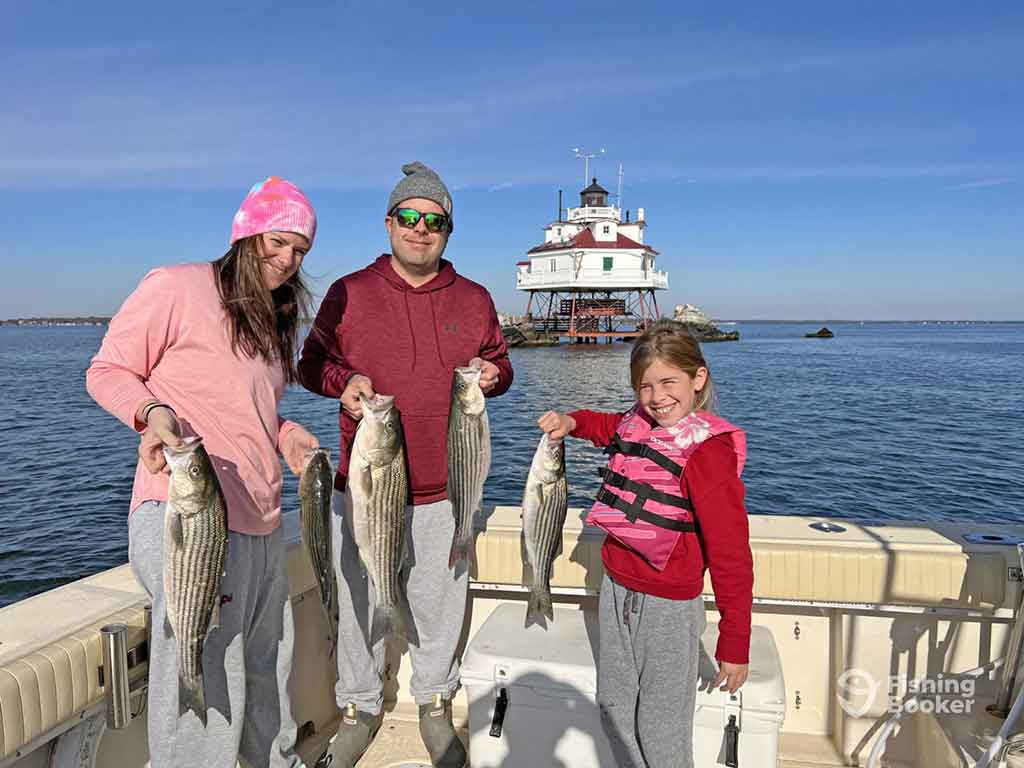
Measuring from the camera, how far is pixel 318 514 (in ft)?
10.7

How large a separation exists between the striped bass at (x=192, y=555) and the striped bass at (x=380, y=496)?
69 cm

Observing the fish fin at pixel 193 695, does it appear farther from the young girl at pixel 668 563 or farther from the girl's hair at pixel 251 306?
the young girl at pixel 668 563

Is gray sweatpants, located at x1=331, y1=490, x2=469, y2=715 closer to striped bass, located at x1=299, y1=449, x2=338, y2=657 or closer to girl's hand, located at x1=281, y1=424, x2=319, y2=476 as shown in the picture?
striped bass, located at x1=299, y1=449, x2=338, y2=657

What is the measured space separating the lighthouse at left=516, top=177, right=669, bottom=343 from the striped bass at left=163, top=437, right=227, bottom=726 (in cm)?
4779

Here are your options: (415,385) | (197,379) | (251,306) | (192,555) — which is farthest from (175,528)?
(415,385)

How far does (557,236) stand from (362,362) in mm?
60213

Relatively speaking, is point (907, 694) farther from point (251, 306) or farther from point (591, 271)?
point (591, 271)

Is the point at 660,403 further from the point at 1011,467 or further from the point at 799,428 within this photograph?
the point at 799,428

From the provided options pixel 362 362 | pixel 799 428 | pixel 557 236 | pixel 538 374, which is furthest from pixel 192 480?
pixel 557 236

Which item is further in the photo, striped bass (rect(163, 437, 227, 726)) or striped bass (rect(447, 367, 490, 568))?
striped bass (rect(447, 367, 490, 568))

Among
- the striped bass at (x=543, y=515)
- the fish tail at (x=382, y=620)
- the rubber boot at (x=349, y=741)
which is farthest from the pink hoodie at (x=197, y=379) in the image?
the rubber boot at (x=349, y=741)

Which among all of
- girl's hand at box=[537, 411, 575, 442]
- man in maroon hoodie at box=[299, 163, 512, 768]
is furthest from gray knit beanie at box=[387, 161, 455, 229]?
girl's hand at box=[537, 411, 575, 442]

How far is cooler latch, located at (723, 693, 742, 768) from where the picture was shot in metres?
3.18

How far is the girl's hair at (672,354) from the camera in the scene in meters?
3.33
